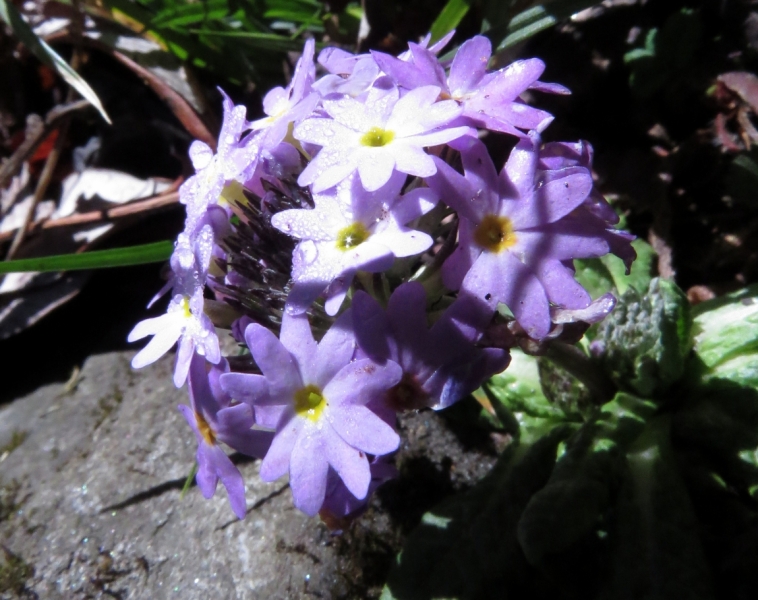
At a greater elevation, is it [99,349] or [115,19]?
[115,19]

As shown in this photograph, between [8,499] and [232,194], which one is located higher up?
[232,194]

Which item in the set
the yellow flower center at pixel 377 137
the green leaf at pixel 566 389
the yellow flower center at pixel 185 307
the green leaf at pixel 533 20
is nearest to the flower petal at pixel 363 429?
the yellow flower center at pixel 185 307

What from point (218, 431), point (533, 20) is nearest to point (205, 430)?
point (218, 431)

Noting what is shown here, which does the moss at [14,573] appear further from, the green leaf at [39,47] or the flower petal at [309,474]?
the green leaf at [39,47]

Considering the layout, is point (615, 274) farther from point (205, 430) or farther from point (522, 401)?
point (205, 430)

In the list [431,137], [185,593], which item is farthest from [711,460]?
[185,593]

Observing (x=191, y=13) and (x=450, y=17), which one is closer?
(x=450, y=17)

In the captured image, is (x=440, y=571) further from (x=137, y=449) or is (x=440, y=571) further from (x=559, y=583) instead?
(x=137, y=449)

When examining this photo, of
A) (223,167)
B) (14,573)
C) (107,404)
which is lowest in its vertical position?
(14,573)
